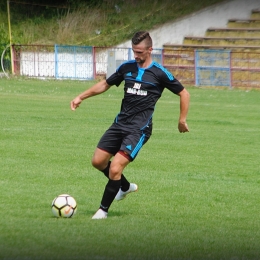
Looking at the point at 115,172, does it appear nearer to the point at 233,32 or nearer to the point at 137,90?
the point at 137,90

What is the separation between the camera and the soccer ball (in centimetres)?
827

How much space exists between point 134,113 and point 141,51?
2.29 feet

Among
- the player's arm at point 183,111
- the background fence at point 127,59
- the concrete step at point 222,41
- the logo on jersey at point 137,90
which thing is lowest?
the background fence at point 127,59

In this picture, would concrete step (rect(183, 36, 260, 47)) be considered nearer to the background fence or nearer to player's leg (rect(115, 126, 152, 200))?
the background fence

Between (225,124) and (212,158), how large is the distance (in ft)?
21.9

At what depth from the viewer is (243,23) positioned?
44.8 metres

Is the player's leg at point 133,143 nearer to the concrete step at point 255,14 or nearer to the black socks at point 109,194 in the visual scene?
the black socks at point 109,194

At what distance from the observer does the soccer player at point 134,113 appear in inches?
333

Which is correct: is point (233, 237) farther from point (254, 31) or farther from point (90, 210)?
point (254, 31)

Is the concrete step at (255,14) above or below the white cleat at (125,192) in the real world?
above

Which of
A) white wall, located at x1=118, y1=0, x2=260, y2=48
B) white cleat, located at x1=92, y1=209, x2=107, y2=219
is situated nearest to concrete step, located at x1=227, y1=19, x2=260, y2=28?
white wall, located at x1=118, y1=0, x2=260, y2=48

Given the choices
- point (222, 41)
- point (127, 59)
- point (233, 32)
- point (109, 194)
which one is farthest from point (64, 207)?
point (233, 32)

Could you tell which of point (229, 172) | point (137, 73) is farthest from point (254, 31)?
point (137, 73)

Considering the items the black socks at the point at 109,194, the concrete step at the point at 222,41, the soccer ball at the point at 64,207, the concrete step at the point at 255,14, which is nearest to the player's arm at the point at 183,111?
the black socks at the point at 109,194
